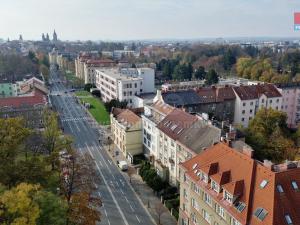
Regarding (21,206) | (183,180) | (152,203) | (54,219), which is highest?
(21,206)

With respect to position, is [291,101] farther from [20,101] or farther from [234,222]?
[20,101]

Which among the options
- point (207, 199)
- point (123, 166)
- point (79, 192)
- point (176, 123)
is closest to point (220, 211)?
point (207, 199)

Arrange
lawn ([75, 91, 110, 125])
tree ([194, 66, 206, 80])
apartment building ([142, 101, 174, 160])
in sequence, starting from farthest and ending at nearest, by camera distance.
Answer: tree ([194, 66, 206, 80]) → lawn ([75, 91, 110, 125]) → apartment building ([142, 101, 174, 160])

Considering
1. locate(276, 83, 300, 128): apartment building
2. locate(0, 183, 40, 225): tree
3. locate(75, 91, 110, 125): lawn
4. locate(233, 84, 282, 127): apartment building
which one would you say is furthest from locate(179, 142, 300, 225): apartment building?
locate(276, 83, 300, 128): apartment building

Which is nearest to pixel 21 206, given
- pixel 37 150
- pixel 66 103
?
pixel 37 150

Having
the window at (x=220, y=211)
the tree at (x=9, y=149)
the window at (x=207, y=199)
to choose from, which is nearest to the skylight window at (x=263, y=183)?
the window at (x=220, y=211)

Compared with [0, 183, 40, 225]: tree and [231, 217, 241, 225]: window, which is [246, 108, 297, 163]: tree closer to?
[231, 217, 241, 225]: window

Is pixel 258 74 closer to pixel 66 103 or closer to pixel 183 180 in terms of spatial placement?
pixel 66 103
